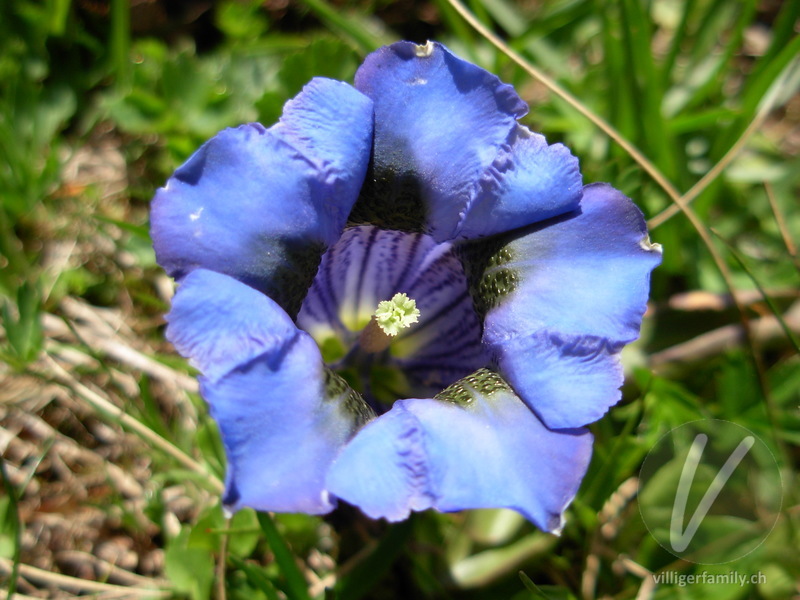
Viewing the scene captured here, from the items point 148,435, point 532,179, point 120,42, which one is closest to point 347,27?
point 120,42

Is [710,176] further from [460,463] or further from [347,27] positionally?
[460,463]

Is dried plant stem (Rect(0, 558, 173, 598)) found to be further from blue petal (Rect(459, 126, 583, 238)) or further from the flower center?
blue petal (Rect(459, 126, 583, 238))

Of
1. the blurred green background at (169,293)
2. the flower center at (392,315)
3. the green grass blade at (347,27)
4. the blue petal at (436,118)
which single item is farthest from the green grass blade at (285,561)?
the green grass blade at (347,27)

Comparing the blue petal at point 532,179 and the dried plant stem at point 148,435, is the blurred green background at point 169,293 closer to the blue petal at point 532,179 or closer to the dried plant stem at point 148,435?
the dried plant stem at point 148,435

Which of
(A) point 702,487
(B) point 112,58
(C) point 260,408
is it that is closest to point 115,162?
(B) point 112,58

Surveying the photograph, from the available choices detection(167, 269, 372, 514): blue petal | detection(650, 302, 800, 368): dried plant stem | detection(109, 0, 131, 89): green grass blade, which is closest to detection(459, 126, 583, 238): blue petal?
detection(167, 269, 372, 514): blue petal
